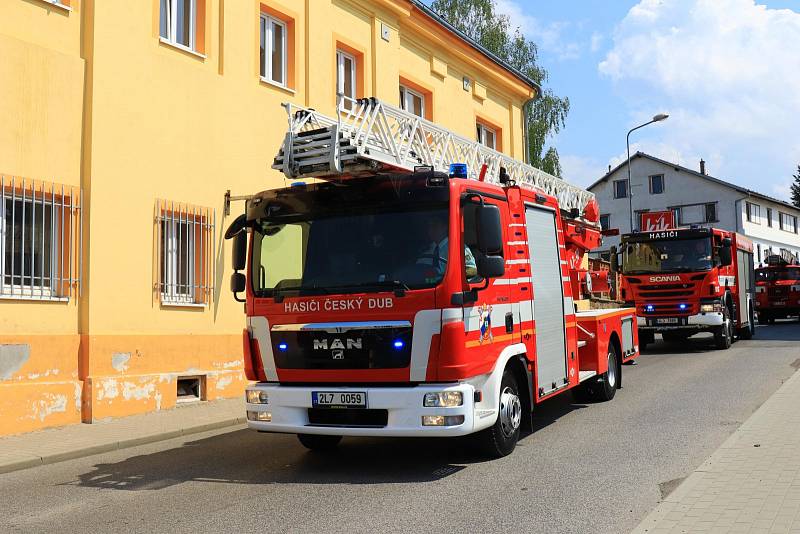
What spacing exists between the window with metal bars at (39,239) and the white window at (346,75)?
7251 mm

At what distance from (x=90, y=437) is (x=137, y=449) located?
0.73 metres

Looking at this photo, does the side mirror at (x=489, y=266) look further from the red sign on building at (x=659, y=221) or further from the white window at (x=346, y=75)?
the red sign on building at (x=659, y=221)

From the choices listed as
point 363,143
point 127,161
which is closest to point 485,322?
point 363,143

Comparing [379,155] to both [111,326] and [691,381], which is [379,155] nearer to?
[111,326]

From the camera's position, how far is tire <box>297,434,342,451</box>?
8.15 meters

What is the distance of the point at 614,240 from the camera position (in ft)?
198

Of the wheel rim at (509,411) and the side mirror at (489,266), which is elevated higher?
the side mirror at (489,266)

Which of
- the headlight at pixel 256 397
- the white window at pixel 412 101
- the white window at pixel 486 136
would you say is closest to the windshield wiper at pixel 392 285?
the headlight at pixel 256 397

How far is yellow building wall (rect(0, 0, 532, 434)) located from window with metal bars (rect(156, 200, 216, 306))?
0.54ft

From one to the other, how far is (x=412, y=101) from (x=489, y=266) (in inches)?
516

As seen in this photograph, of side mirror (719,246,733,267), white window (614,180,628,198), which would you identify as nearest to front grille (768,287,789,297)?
side mirror (719,246,733,267)

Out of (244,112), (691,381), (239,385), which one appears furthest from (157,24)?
(691,381)

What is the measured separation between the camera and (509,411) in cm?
748

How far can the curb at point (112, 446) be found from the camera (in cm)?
789
